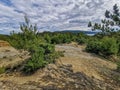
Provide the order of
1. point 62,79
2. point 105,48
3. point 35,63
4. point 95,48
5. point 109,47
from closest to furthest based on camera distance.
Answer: point 62,79, point 35,63, point 105,48, point 109,47, point 95,48

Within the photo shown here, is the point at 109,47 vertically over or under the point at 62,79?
over

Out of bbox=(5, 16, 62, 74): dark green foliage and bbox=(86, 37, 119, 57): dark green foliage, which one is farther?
bbox=(86, 37, 119, 57): dark green foliage

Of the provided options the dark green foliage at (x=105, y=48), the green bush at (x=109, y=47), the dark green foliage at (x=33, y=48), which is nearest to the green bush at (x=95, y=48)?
the dark green foliage at (x=105, y=48)

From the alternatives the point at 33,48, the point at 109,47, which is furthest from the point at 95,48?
the point at 33,48

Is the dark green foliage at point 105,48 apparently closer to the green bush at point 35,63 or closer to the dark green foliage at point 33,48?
the dark green foliage at point 33,48

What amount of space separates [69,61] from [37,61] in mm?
1837

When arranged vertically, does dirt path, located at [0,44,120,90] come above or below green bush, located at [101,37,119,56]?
below

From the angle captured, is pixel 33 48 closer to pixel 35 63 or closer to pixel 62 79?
pixel 35 63

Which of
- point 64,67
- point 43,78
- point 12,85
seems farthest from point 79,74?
point 12,85

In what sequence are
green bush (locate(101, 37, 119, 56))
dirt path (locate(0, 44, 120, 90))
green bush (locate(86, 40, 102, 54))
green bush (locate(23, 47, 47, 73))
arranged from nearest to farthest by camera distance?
dirt path (locate(0, 44, 120, 90)), green bush (locate(23, 47, 47, 73)), green bush (locate(101, 37, 119, 56)), green bush (locate(86, 40, 102, 54))

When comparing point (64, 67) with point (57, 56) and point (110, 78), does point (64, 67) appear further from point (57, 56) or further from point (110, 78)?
point (110, 78)

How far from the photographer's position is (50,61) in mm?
10609

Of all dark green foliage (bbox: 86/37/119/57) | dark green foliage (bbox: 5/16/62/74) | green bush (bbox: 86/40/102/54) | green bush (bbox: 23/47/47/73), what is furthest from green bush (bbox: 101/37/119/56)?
green bush (bbox: 23/47/47/73)

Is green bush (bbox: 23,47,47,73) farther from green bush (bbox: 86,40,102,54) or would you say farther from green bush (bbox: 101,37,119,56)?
green bush (bbox: 101,37,119,56)
